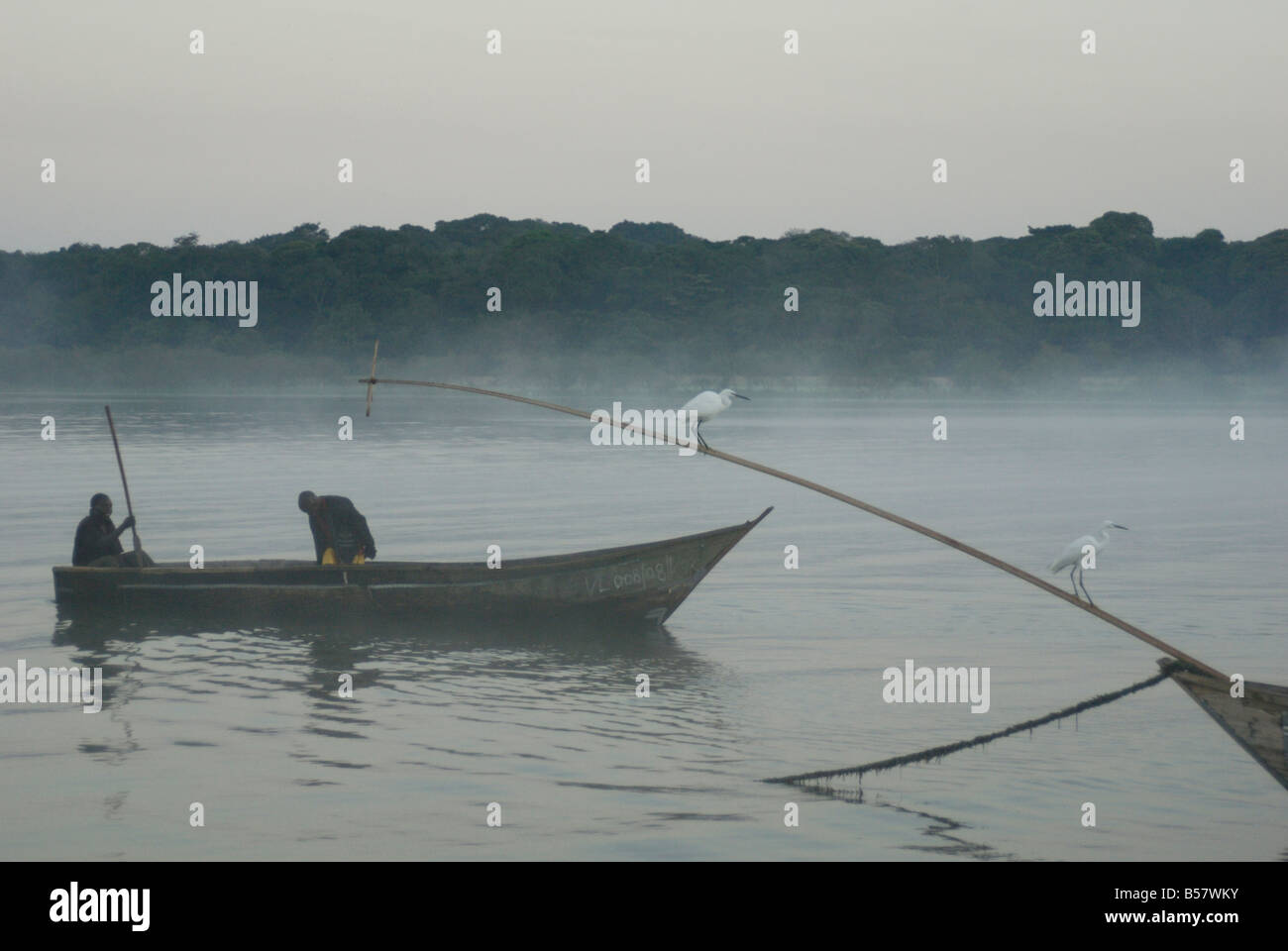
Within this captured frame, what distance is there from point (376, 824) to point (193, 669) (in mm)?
4617

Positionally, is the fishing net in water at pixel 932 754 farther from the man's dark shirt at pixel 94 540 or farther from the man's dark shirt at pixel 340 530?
the man's dark shirt at pixel 94 540

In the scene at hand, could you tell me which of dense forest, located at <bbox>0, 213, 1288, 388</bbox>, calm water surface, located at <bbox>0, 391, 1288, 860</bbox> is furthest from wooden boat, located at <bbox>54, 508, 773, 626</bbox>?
dense forest, located at <bbox>0, 213, 1288, 388</bbox>

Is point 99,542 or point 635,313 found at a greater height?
point 635,313

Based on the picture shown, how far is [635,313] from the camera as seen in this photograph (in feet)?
284

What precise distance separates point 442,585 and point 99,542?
3514 mm

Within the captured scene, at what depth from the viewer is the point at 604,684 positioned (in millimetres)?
11594

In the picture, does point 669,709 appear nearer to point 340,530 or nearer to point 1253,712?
point 340,530

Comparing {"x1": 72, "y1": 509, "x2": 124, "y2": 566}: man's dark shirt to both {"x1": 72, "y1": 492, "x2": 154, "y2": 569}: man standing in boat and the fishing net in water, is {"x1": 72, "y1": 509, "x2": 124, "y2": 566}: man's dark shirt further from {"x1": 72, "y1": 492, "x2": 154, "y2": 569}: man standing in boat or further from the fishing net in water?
the fishing net in water

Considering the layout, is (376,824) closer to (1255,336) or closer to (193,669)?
(193,669)

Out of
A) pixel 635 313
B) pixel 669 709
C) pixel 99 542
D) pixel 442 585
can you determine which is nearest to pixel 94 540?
pixel 99 542
